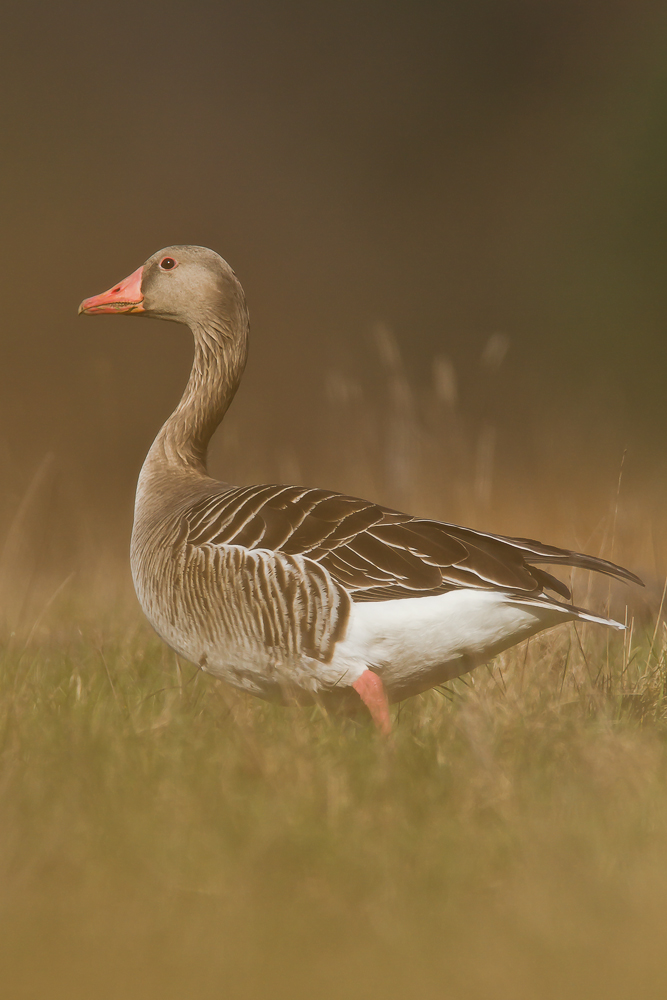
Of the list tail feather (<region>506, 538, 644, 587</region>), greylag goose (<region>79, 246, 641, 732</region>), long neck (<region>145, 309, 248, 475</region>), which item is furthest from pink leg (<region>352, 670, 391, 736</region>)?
long neck (<region>145, 309, 248, 475</region>)

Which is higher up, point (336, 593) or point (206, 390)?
point (206, 390)

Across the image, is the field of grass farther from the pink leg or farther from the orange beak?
the orange beak

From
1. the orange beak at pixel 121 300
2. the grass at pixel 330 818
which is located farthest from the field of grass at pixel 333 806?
the orange beak at pixel 121 300

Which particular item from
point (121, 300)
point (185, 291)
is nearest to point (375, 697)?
point (185, 291)

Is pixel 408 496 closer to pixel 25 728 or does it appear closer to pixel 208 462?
pixel 208 462

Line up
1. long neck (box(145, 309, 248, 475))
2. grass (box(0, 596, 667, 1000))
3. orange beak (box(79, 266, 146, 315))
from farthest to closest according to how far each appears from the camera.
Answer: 1. orange beak (box(79, 266, 146, 315))
2. long neck (box(145, 309, 248, 475))
3. grass (box(0, 596, 667, 1000))

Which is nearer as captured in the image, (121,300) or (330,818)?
(330,818)

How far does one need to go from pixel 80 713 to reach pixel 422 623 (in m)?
1.17

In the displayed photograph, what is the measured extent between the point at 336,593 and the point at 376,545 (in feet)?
0.71

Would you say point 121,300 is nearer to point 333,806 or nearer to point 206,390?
point 206,390

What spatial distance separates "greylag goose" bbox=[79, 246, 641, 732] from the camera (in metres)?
3.24

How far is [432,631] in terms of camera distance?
127 inches

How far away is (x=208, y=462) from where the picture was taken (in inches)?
180

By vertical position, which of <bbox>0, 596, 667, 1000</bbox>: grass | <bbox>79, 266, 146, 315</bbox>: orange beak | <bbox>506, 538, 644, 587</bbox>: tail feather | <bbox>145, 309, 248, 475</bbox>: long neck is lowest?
<bbox>0, 596, 667, 1000</bbox>: grass
